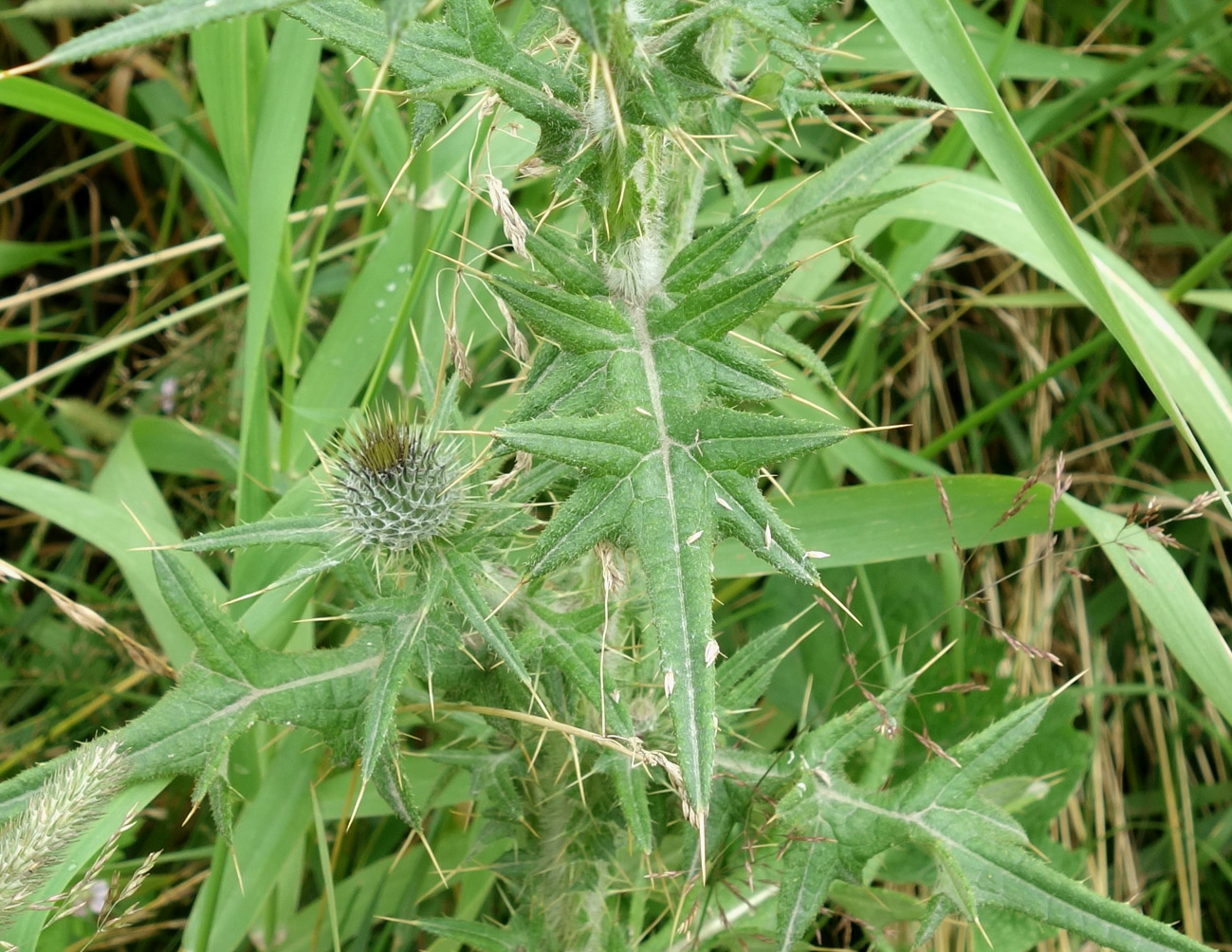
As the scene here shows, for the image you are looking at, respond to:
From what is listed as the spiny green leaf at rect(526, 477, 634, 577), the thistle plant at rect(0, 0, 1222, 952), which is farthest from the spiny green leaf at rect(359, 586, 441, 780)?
the spiny green leaf at rect(526, 477, 634, 577)

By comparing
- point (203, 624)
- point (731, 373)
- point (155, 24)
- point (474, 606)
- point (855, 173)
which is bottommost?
point (203, 624)

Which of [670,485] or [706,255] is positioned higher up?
[706,255]

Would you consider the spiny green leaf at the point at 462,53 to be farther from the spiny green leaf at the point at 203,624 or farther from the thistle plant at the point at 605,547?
the spiny green leaf at the point at 203,624

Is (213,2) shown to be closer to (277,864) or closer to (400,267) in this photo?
(400,267)

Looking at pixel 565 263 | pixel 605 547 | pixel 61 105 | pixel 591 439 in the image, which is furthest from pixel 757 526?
pixel 61 105

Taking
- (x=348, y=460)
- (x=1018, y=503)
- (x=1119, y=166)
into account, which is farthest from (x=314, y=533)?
(x=1119, y=166)

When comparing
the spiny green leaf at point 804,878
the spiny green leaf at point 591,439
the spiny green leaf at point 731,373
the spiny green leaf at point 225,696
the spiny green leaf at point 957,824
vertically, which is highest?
the spiny green leaf at point 731,373

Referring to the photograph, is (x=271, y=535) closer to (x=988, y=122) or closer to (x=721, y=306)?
(x=721, y=306)

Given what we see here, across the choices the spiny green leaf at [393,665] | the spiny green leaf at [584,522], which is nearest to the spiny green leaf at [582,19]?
the spiny green leaf at [584,522]
